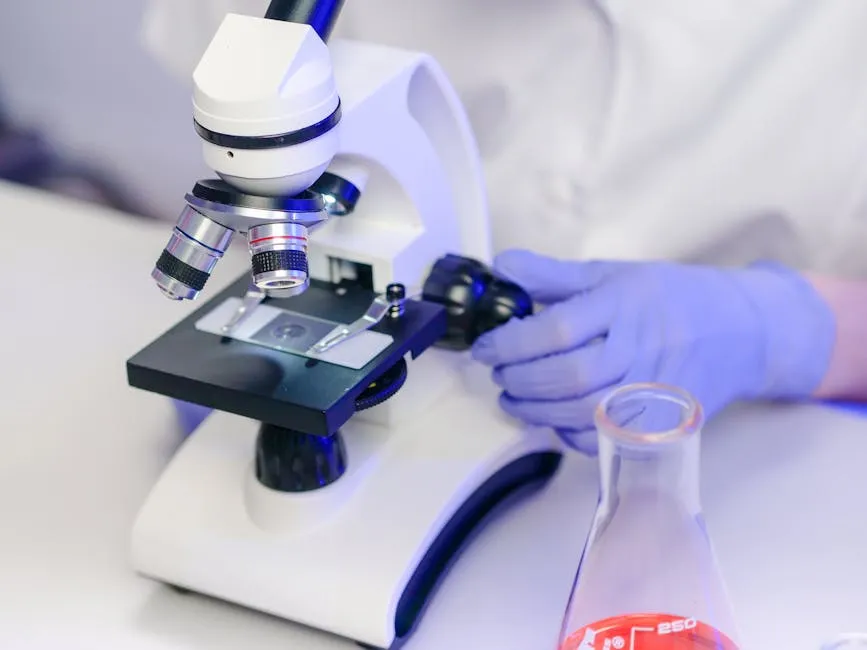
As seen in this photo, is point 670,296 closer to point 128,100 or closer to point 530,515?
point 530,515

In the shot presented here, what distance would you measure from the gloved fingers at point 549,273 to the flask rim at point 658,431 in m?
0.42

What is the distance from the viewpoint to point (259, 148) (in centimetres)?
83

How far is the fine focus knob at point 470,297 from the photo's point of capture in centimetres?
115

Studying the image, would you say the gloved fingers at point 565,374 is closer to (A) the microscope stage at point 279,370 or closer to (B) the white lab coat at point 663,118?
(A) the microscope stage at point 279,370

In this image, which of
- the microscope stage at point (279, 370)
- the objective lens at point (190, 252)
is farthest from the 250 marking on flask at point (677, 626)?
the objective lens at point (190, 252)

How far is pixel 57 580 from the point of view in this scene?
112 centimetres

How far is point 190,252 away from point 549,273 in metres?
0.49

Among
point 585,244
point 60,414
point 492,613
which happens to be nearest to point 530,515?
point 492,613

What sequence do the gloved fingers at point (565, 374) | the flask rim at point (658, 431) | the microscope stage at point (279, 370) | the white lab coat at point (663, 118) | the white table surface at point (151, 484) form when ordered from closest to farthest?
1. the flask rim at point (658, 431)
2. the microscope stage at point (279, 370)
3. the white table surface at point (151, 484)
4. the gloved fingers at point (565, 374)
5. the white lab coat at point (663, 118)

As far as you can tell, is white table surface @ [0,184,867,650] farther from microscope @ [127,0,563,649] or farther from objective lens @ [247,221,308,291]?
objective lens @ [247,221,308,291]

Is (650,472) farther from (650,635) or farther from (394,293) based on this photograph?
(394,293)

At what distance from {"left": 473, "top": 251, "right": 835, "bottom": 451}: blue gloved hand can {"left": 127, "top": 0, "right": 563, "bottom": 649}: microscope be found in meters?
0.04

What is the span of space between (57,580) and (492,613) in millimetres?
415

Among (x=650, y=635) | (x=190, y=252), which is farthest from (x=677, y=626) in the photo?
(x=190, y=252)
